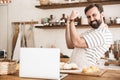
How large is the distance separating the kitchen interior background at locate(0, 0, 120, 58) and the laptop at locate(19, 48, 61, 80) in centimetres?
238

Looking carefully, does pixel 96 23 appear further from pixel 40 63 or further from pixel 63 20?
pixel 63 20

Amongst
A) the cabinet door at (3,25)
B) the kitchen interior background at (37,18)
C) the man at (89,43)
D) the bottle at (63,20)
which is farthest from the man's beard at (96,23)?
the cabinet door at (3,25)

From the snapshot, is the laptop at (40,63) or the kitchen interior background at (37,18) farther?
the kitchen interior background at (37,18)

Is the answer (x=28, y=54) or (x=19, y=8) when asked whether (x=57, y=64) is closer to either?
(x=28, y=54)

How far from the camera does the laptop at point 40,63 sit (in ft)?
4.56

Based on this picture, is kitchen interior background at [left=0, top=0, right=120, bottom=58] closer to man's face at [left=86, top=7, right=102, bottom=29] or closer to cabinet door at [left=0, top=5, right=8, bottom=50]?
cabinet door at [left=0, top=5, right=8, bottom=50]

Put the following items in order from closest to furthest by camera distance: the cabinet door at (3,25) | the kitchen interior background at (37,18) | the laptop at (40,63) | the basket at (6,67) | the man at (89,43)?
the laptop at (40,63)
the basket at (6,67)
the man at (89,43)
the kitchen interior background at (37,18)
the cabinet door at (3,25)

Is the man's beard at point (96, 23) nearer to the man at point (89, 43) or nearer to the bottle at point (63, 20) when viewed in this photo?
the man at point (89, 43)

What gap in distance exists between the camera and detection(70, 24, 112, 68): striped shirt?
211cm

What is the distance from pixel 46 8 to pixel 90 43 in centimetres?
203

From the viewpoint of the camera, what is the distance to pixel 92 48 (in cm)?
215

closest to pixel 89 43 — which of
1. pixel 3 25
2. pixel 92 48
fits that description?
pixel 92 48

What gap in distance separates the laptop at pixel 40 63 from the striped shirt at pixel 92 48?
74 cm

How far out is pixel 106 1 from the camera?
11.2ft
